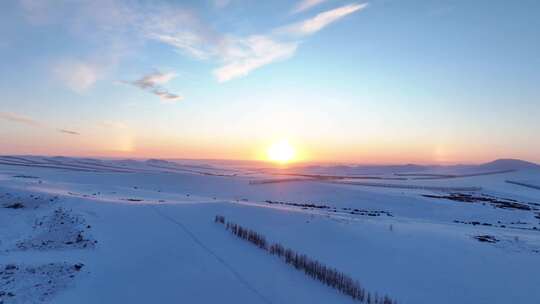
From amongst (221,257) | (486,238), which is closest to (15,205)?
(221,257)

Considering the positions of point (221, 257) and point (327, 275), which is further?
point (221, 257)

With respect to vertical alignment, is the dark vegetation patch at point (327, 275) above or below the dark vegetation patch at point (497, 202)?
above

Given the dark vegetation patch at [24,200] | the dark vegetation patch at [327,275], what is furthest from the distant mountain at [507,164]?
the dark vegetation patch at [24,200]

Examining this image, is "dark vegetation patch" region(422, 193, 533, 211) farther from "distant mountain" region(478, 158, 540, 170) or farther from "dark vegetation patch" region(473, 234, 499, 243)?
"distant mountain" region(478, 158, 540, 170)

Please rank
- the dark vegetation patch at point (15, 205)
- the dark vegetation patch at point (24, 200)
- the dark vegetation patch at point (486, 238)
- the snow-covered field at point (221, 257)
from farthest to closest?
1. the dark vegetation patch at point (24, 200)
2. the dark vegetation patch at point (15, 205)
3. the dark vegetation patch at point (486, 238)
4. the snow-covered field at point (221, 257)

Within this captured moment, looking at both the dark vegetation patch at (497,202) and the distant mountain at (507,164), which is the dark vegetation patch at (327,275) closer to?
the dark vegetation patch at (497,202)

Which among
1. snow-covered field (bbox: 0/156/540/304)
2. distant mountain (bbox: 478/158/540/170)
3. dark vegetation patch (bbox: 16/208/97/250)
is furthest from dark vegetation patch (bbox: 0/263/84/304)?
distant mountain (bbox: 478/158/540/170)

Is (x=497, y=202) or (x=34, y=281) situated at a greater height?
(x=34, y=281)

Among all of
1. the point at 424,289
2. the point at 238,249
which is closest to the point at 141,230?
the point at 238,249

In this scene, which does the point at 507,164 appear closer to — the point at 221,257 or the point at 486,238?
the point at 486,238

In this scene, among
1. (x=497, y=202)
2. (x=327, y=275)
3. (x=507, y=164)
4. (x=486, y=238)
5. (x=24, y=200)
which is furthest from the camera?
(x=507, y=164)

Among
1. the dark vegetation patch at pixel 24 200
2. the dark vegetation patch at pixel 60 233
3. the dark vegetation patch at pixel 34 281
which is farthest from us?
the dark vegetation patch at pixel 24 200

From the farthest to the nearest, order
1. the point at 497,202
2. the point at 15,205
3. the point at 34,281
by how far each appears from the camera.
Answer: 1. the point at 497,202
2. the point at 15,205
3. the point at 34,281
